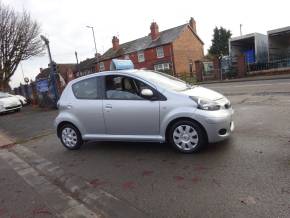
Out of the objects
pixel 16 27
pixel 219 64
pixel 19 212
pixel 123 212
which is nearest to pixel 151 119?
pixel 123 212

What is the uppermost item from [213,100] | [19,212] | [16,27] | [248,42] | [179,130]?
[16,27]

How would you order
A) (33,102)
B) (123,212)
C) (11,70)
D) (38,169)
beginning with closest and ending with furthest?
(123,212)
(38,169)
(33,102)
(11,70)

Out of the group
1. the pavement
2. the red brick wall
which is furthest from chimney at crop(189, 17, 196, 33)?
the pavement

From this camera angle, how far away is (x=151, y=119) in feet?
18.8

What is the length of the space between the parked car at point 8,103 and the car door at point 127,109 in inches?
576

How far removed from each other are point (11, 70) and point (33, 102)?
34.6 feet

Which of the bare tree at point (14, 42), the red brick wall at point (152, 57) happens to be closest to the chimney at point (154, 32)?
the red brick wall at point (152, 57)

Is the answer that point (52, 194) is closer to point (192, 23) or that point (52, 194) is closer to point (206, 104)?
point (206, 104)

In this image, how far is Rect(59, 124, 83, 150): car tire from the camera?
271 inches

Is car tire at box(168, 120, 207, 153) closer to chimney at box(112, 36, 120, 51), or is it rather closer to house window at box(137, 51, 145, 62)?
house window at box(137, 51, 145, 62)

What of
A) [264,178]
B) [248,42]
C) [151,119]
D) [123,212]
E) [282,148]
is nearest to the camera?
[123,212]

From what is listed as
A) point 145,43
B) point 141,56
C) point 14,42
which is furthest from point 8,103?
point 145,43

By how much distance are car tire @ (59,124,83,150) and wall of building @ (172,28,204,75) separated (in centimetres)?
3744

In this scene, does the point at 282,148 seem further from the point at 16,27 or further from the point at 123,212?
the point at 16,27
